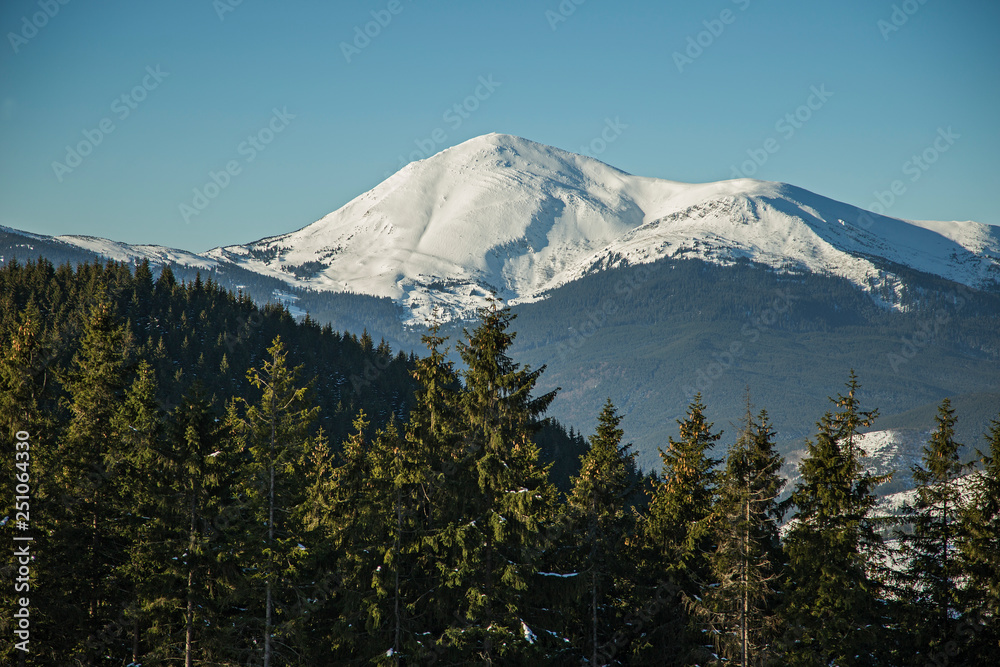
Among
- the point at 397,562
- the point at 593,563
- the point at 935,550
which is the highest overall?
the point at 935,550

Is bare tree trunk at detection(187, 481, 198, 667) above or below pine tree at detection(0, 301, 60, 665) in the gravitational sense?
below

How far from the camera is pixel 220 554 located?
28766 millimetres

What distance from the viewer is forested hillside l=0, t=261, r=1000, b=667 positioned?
2931 cm

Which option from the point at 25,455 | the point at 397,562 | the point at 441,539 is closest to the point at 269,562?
the point at 397,562

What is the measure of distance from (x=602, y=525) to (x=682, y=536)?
4.38 metres

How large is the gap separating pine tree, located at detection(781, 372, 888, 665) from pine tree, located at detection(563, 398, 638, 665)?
6.99 m

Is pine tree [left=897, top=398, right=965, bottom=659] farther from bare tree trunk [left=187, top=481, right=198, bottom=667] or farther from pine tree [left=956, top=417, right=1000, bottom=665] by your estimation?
bare tree trunk [left=187, top=481, right=198, bottom=667]

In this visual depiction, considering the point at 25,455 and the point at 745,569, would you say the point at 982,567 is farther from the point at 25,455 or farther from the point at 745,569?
the point at 25,455

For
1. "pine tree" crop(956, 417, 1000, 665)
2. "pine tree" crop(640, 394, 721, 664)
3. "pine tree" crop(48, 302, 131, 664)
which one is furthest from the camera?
"pine tree" crop(640, 394, 721, 664)

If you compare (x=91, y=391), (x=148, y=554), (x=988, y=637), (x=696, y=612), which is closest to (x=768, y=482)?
(x=696, y=612)

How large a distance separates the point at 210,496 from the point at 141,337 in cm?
13858

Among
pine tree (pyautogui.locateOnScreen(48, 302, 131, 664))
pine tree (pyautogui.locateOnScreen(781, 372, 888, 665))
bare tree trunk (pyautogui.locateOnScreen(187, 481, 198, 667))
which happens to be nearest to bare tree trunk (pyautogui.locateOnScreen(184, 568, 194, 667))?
bare tree trunk (pyautogui.locateOnScreen(187, 481, 198, 667))

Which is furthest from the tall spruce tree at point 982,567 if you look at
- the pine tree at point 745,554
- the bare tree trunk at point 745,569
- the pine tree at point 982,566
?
the bare tree trunk at point 745,569

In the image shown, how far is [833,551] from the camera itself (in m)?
34.1
